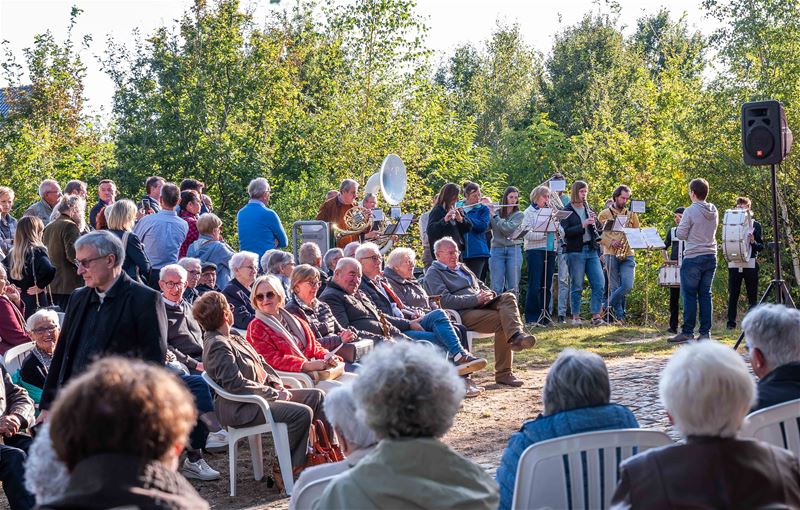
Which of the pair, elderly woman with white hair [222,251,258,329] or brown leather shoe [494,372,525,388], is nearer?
elderly woman with white hair [222,251,258,329]

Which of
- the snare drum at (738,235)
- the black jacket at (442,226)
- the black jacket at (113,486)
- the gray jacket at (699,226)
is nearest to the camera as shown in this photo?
the black jacket at (113,486)

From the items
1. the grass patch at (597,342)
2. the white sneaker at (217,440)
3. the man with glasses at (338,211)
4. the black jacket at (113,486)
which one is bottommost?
the white sneaker at (217,440)

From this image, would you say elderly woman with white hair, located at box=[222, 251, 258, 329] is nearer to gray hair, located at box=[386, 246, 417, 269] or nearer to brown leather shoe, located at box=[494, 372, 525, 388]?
gray hair, located at box=[386, 246, 417, 269]

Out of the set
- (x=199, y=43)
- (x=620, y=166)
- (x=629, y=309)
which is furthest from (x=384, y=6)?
(x=629, y=309)

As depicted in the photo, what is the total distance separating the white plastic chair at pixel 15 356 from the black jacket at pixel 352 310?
2448 mm

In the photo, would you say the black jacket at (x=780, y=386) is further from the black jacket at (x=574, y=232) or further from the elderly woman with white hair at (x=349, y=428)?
the black jacket at (x=574, y=232)

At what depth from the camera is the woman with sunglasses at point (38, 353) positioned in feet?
20.0

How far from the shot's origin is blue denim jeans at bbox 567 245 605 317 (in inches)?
534

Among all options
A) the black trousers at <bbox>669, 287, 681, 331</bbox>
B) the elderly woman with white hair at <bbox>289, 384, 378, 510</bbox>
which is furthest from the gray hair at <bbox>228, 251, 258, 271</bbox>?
the black trousers at <bbox>669, 287, 681, 331</bbox>

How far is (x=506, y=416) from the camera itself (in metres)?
8.31

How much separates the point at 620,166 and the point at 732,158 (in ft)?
21.2

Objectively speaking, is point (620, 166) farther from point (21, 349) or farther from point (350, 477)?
point (350, 477)

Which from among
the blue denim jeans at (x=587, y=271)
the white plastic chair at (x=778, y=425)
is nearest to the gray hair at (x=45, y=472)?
the white plastic chair at (x=778, y=425)

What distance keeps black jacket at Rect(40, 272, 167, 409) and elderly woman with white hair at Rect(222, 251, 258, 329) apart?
3.04 metres
